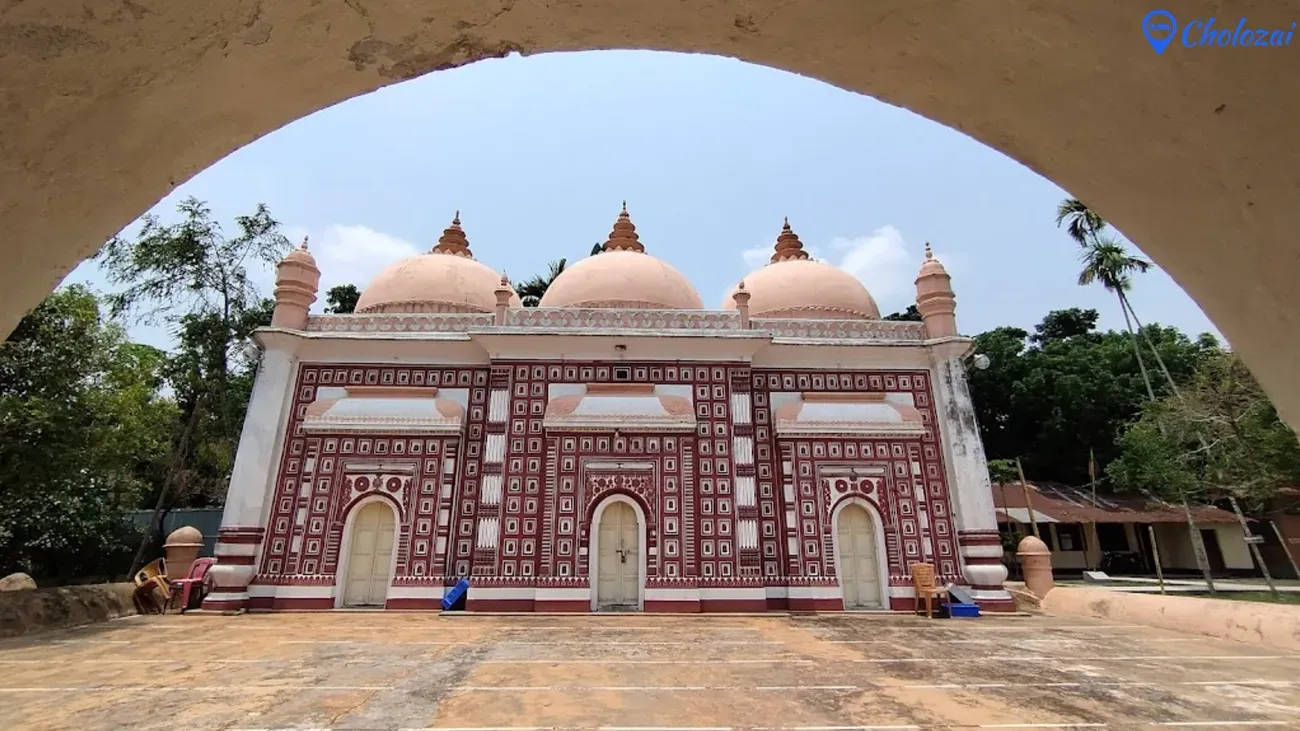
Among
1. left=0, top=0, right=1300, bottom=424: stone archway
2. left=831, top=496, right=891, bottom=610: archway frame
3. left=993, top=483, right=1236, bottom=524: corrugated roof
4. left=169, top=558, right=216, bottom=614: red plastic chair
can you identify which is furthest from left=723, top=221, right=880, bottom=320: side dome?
left=0, top=0, right=1300, bottom=424: stone archway

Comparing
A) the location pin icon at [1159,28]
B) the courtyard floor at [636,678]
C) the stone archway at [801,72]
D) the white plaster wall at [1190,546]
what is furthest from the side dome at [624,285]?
the white plaster wall at [1190,546]

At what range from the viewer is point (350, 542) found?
12.2 meters

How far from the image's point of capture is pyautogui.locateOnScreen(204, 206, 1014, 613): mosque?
11781 millimetres

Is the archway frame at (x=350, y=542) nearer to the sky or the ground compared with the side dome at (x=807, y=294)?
nearer to the ground

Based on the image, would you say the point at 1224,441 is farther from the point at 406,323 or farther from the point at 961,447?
the point at 406,323

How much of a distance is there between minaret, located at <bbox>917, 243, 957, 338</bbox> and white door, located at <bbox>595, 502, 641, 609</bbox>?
7.38 metres

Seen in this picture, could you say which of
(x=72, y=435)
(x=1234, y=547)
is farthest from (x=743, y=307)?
(x=1234, y=547)

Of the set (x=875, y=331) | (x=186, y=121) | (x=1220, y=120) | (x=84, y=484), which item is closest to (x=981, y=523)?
(x=875, y=331)

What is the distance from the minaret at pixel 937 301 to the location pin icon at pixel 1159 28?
13.3 m

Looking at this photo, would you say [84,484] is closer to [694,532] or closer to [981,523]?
[694,532]

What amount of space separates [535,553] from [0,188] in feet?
36.2

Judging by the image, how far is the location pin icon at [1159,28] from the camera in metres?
1.29

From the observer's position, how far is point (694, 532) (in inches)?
471

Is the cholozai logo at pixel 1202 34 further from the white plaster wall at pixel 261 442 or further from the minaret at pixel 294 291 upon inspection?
the minaret at pixel 294 291
